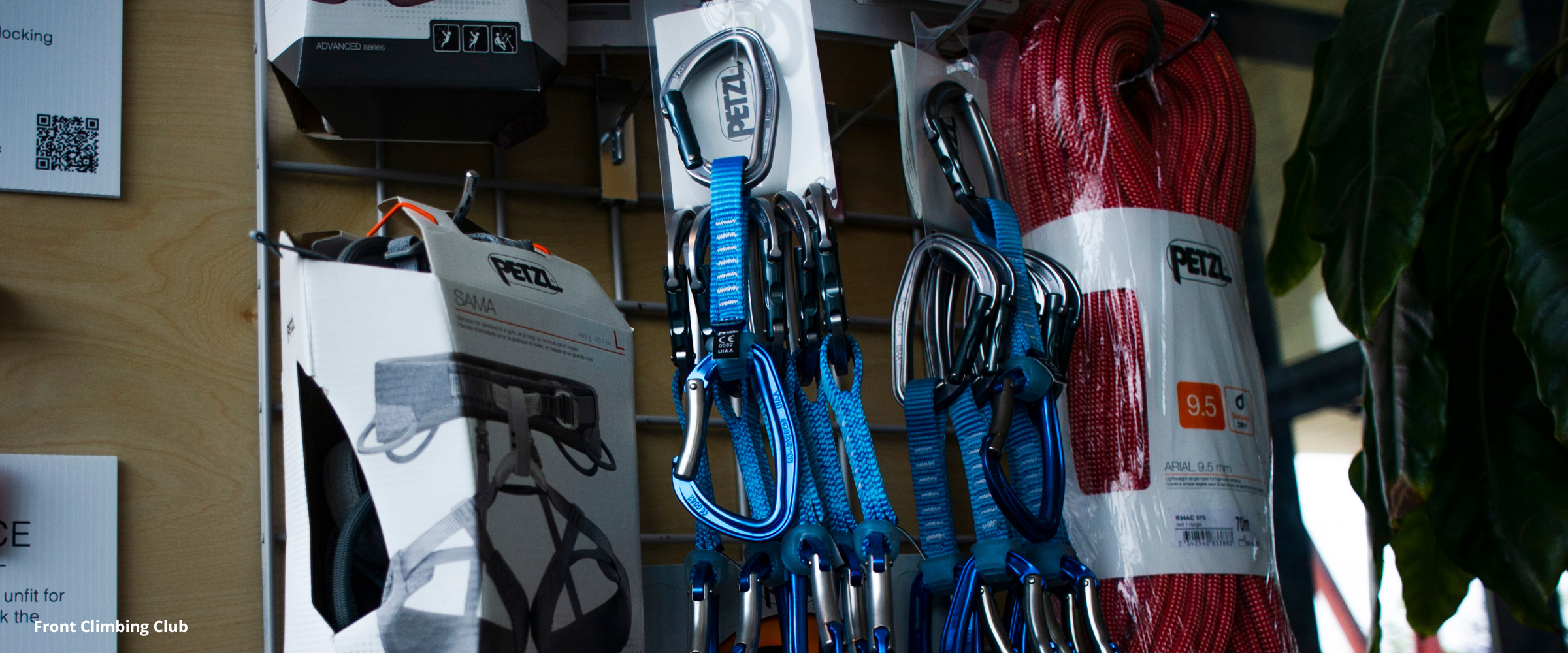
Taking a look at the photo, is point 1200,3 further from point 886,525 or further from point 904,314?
point 886,525

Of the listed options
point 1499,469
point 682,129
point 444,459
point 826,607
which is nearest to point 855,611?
point 826,607

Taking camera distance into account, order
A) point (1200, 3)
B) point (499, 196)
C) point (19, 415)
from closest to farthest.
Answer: point (19, 415) < point (499, 196) < point (1200, 3)

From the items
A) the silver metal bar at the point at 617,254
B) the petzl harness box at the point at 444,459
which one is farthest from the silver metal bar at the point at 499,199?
the petzl harness box at the point at 444,459

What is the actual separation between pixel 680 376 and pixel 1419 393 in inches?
24.5

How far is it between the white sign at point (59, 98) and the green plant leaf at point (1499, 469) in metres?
1.27

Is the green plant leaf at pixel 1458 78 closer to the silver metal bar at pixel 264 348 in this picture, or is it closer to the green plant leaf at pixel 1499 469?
the green plant leaf at pixel 1499 469

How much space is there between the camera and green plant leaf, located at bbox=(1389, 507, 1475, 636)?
97 cm

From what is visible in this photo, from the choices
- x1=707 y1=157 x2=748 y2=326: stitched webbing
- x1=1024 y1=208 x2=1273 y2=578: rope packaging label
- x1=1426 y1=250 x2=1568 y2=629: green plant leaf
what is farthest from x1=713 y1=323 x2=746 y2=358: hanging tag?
x1=1426 y1=250 x2=1568 y2=629: green plant leaf

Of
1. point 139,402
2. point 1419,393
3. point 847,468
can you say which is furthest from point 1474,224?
point 139,402

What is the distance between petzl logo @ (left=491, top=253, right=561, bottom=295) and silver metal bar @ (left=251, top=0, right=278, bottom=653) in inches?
14.5

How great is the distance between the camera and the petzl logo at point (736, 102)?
107cm

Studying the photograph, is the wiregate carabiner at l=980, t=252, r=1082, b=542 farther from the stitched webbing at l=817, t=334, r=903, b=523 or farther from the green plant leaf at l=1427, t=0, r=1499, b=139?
the green plant leaf at l=1427, t=0, r=1499, b=139

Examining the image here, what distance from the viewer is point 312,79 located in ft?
3.02

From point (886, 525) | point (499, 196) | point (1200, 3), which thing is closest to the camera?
point (886, 525)
